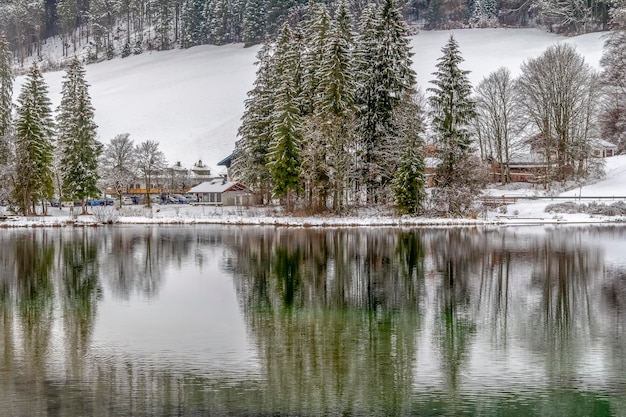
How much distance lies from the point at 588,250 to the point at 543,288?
11158mm

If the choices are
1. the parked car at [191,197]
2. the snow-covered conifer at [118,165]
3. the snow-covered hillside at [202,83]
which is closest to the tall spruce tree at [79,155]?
the snow-covered conifer at [118,165]

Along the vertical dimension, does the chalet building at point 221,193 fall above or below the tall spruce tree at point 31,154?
below

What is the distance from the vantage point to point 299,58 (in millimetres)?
59500

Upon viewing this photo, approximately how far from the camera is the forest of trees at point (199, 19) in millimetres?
130375

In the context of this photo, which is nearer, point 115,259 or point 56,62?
point 115,259

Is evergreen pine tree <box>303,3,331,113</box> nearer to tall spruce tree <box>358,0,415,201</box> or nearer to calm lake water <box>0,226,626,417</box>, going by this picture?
tall spruce tree <box>358,0,415,201</box>

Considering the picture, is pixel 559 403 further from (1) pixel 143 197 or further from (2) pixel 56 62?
(2) pixel 56 62

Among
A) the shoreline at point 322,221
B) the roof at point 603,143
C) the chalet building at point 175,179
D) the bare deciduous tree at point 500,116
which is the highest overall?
the bare deciduous tree at point 500,116

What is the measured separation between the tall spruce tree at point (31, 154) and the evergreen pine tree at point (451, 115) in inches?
1262

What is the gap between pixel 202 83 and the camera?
13162 cm

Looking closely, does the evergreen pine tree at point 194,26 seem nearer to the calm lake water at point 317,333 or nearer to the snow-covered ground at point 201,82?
the snow-covered ground at point 201,82

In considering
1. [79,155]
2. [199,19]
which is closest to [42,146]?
[79,155]

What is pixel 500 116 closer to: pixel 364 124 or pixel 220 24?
pixel 364 124

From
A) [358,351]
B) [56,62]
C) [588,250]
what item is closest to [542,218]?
[588,250]
